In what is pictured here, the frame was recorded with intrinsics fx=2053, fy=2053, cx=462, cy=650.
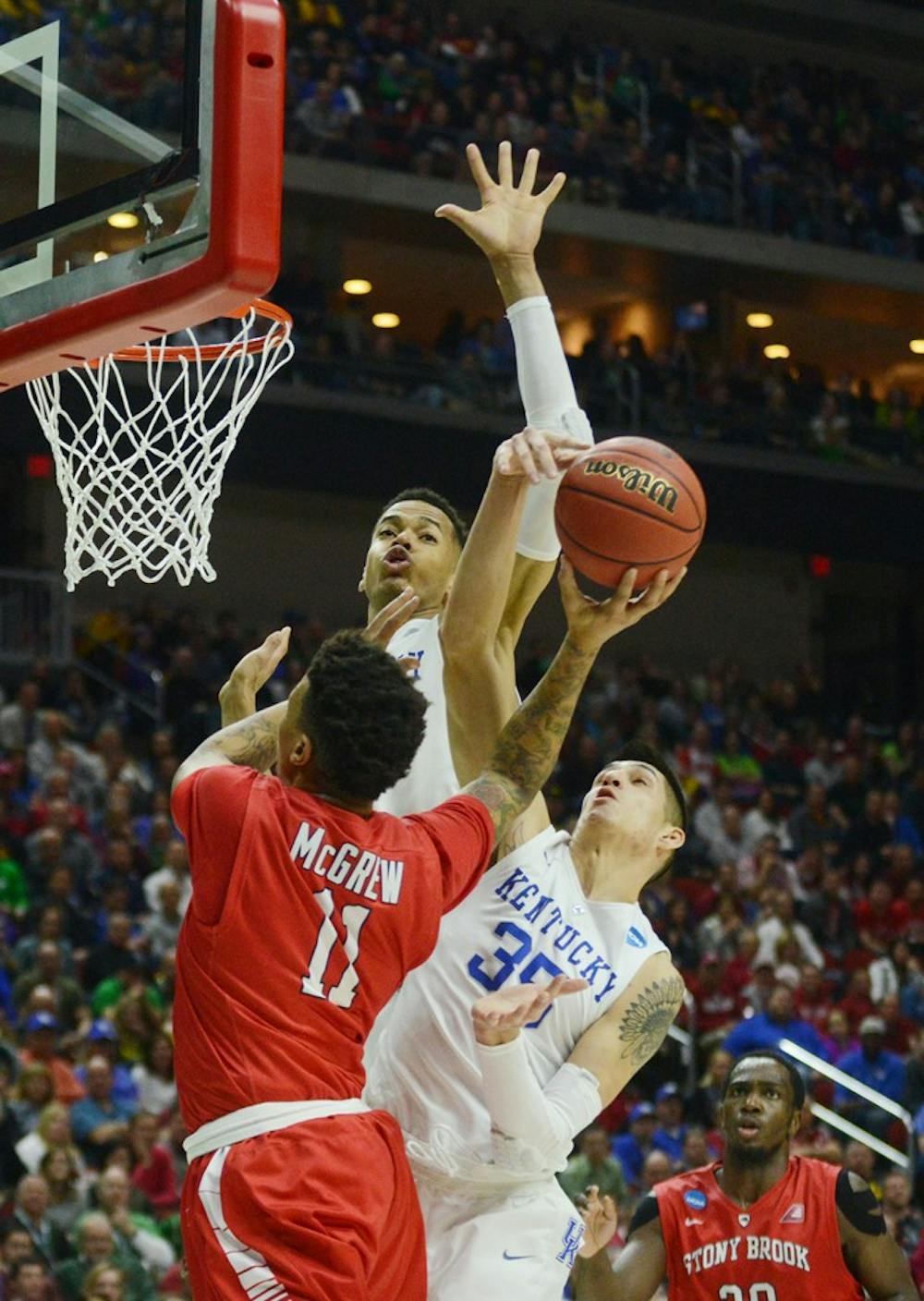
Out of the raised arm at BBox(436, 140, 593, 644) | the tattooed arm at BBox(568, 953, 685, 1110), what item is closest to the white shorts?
the tattooed arm at BBox(568, 953, 685, 1110)

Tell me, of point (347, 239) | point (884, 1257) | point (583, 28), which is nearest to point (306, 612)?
point (347, 239)

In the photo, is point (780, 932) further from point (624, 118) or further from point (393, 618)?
point (624, 118)

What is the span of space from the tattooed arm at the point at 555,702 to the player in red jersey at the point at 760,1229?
6.07ft

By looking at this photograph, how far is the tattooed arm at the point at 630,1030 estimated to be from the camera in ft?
14.6

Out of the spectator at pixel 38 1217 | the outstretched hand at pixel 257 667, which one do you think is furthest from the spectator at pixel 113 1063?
the outstretched hand at pixel 257 667

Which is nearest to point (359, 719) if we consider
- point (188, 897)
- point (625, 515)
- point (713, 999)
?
point (625, 515)

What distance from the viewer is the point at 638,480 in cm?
433

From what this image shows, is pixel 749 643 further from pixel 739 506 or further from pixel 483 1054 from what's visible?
pixel 483 1054

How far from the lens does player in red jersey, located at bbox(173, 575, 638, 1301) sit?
3.59m

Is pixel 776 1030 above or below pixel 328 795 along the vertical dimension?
below

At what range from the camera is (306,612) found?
67.2ft

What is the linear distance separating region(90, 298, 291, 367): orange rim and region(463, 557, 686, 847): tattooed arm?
173 cm

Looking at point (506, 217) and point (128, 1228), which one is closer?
point (506, 217)

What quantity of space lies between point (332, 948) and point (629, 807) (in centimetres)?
144
